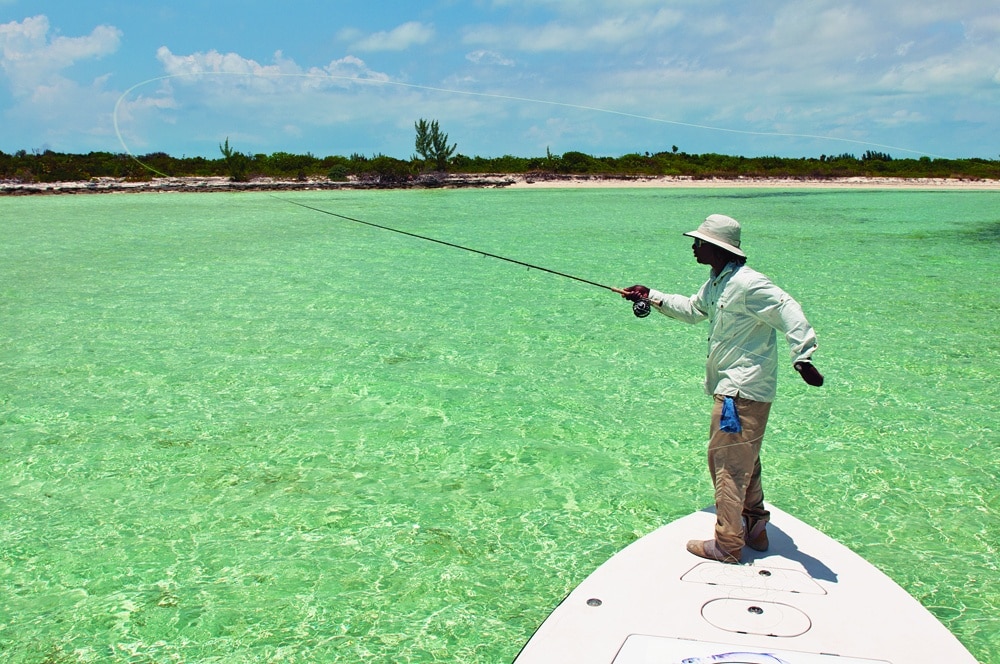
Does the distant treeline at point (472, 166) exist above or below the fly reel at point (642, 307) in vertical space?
above

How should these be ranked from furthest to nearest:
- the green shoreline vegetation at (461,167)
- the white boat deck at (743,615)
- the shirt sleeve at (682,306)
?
the green shoreline vegetation at (461,167), the shirt sleeve at (682,306), the white boat deck at (743,615)

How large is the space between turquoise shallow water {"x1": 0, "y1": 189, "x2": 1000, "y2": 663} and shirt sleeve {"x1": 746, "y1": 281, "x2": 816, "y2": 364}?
1.66m

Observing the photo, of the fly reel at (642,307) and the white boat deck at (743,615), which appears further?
the fly reel at (642,307)

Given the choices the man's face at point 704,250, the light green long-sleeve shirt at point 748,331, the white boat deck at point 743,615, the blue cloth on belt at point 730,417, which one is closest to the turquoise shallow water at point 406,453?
the white boat deck at point 743,615

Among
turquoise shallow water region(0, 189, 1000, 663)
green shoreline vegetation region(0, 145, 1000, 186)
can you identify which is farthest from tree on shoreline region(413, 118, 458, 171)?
turquoise shallow water region(0, 189, 1000, 663)

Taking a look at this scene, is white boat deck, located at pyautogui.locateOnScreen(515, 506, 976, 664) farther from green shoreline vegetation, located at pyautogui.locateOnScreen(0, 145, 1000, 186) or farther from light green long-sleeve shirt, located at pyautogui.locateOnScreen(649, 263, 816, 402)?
green shoreline vegetation, located at pyautogui.locateOnScreen(0, 145, 1000, 186)

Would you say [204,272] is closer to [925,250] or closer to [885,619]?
[885,619]

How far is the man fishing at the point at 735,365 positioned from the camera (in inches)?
133

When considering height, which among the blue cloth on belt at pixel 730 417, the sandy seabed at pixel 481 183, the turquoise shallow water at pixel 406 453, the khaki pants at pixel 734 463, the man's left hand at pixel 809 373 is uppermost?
the sandy seabed at pixel 481 183

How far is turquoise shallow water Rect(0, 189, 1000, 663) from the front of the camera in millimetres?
3887

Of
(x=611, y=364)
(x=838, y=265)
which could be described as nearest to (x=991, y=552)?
(x=611, y=364)

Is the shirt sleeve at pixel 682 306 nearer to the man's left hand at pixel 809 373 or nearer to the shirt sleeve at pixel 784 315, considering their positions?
the shirt sleeve at pixel 784 315

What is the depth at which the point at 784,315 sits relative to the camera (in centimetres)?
327

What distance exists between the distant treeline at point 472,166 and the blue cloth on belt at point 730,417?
4340cm
